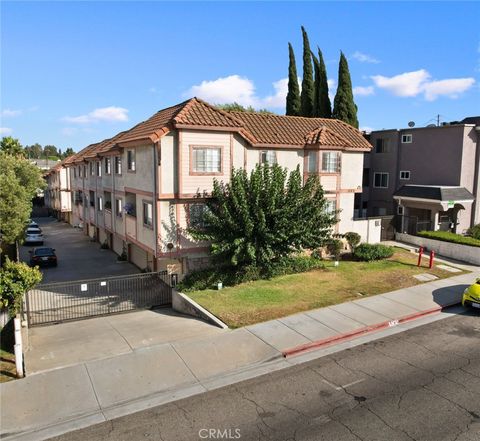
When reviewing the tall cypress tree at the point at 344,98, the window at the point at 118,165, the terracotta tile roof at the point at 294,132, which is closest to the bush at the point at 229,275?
the terracotta tile roof at the point at 294,132

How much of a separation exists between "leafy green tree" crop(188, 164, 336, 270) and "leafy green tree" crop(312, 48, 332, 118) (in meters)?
28.3

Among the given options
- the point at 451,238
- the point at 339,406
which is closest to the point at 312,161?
the point at 451,238

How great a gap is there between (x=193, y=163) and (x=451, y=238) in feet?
56.1

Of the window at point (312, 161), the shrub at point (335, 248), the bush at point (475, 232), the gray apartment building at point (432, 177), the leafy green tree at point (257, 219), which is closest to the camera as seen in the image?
the leafy green tree at point (257, 219)

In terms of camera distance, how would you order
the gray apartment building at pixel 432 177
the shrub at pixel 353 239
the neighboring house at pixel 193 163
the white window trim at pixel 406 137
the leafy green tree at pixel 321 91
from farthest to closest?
1. the leafy green tree at pixel 321 91
2. the white window trim at pixel 406 137
3. the gray apartment building at pixel 432 177
4. the shrub at pixel 353 239
5. the neighboring house at pixel 193 163

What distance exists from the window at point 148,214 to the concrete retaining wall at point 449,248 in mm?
18039

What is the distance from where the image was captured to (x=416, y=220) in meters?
29.2

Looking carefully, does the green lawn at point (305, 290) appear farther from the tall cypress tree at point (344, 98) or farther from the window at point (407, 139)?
the tall cypress tree at point (344, 98)

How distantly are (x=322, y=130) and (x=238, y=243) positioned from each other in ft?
32.2

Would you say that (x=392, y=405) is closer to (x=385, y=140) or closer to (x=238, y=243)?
(x=238, y=243)

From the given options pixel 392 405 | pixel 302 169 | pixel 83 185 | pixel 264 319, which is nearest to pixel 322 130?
pixel 302 169

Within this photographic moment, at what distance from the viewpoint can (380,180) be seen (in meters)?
35.9

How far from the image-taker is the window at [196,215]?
20.0 meters

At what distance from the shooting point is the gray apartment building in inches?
1156
